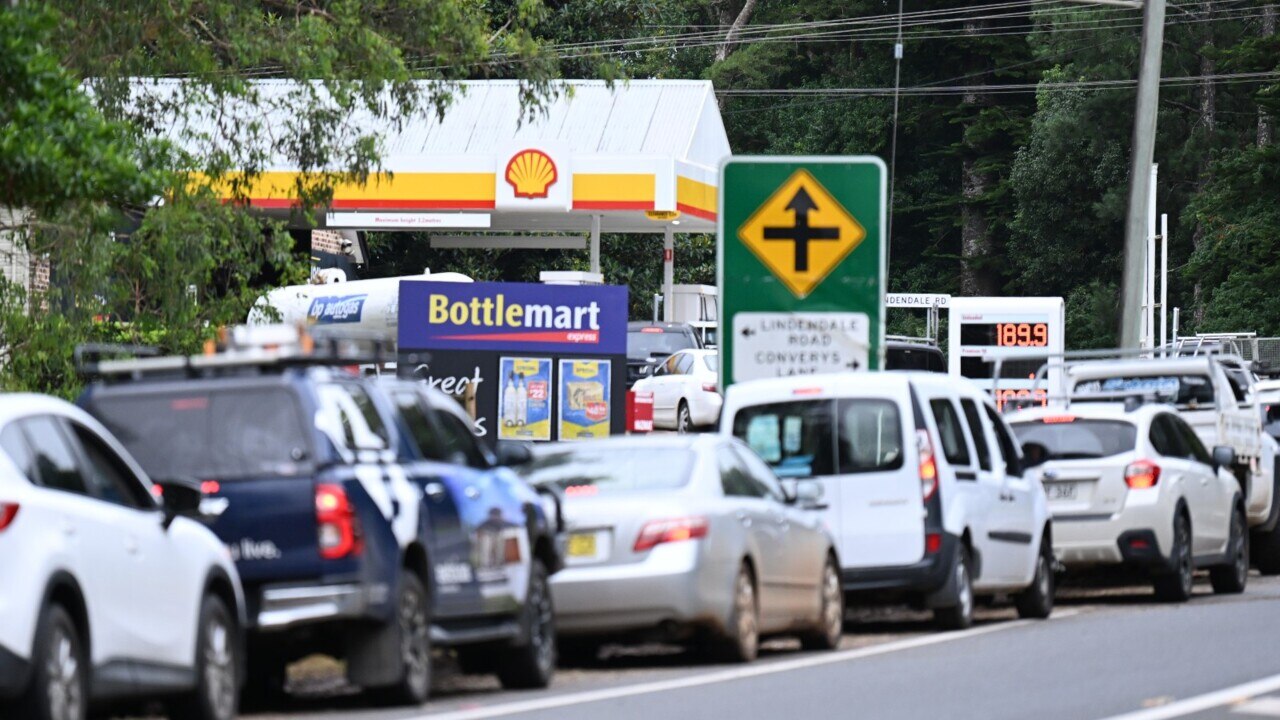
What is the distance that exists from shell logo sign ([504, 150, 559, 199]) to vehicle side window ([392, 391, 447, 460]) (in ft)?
102

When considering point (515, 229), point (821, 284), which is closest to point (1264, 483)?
point (821, 284)

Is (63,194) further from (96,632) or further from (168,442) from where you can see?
(96,632)

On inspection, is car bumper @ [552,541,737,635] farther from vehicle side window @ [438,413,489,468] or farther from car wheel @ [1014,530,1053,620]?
car wheel @ [1014,530,1053,620]

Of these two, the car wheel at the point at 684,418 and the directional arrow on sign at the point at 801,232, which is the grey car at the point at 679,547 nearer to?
the directional arrow on sign at the point at 801,232

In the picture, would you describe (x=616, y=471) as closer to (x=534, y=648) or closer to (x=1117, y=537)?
(x=534, y=648)

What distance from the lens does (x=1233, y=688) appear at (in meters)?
12.8

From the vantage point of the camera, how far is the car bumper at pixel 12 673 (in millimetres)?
8992

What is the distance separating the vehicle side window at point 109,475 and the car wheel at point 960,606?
7973mm

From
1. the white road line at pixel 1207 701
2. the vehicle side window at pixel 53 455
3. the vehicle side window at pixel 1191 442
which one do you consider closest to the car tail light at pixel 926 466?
the white road line at pixel 1207 701

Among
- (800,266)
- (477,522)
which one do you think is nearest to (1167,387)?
(800,266)

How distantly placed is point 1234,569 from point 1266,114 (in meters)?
48.8

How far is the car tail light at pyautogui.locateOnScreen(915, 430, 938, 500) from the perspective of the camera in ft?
55.9

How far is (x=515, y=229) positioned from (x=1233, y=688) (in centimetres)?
3727

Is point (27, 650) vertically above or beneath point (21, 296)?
beneath
